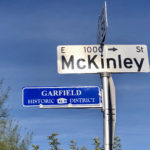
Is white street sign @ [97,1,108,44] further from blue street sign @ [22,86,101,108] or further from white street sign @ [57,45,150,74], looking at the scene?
blue street sign @ [22,86,101,108]

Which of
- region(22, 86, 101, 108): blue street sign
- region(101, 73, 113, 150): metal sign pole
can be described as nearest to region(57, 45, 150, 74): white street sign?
region(101, 73, 113, 150): metal sign pole

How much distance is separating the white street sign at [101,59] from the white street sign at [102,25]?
0.18 metres

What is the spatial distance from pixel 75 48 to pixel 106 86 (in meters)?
0.77

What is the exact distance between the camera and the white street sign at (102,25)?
550 cm

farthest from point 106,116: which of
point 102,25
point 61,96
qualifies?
Result: point 102,25

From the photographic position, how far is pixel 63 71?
18.1 ft

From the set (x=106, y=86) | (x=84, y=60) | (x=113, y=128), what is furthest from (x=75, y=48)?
(x=113, y=128)

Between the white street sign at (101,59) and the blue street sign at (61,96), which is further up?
the white street sign at (101,59)

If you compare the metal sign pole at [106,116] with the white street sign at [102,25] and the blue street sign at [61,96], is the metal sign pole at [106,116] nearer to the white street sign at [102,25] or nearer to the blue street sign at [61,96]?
the blue street sign at [61,96]

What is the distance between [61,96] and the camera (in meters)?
5.79

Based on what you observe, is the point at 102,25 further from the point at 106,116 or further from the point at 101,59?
the point at 106,116

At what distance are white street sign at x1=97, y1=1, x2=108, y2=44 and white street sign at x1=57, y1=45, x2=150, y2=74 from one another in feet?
0.59

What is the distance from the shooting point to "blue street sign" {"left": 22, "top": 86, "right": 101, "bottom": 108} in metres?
5.68

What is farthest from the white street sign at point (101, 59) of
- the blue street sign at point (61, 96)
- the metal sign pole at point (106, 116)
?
the blue street sign at point (61, 96)
